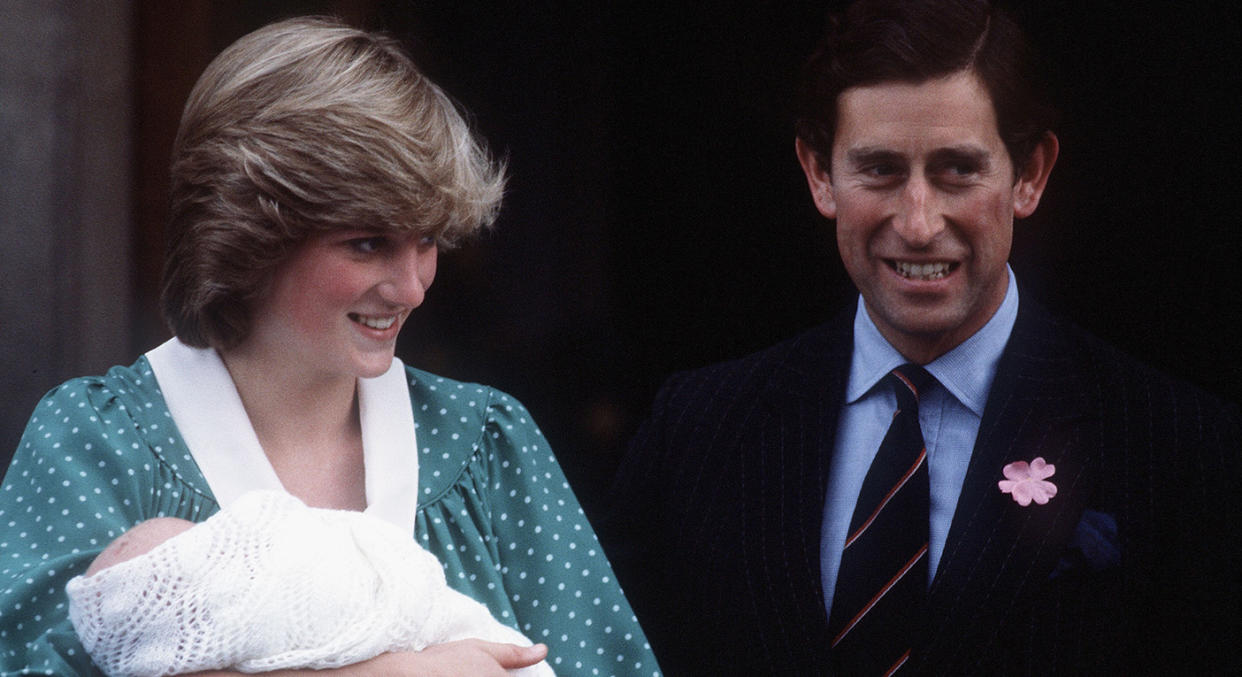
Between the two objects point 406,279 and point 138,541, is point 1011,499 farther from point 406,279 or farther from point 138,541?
point 138,541

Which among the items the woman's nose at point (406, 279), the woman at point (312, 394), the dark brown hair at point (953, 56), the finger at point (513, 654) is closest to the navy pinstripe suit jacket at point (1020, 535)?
the woman at point (312, 394)

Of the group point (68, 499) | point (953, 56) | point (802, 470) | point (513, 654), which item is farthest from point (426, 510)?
point (953, 56)

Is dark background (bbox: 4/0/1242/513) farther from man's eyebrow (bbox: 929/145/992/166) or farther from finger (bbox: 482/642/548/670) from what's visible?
finger (bbox: 482/642/548/670)

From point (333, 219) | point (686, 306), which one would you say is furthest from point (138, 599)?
point (686, 306)

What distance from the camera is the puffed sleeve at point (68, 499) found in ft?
6.39

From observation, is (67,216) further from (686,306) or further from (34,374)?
(686,306)

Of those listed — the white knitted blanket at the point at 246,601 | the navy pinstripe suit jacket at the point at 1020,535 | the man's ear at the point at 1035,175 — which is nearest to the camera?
the white knitted blanket at the point at 246,601

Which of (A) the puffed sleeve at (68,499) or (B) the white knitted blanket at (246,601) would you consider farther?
(A) the puffed sleeve at (68,499)

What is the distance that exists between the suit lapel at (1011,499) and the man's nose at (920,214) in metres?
0.24

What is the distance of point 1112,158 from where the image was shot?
7.53ft

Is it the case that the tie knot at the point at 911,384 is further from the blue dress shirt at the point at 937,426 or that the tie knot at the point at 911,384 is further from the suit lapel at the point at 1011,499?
the suit lapel at the point at 1011,499

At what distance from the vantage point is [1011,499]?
2250mm

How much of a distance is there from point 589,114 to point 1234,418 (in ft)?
4.32

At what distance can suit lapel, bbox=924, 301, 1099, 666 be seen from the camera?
2215mm
